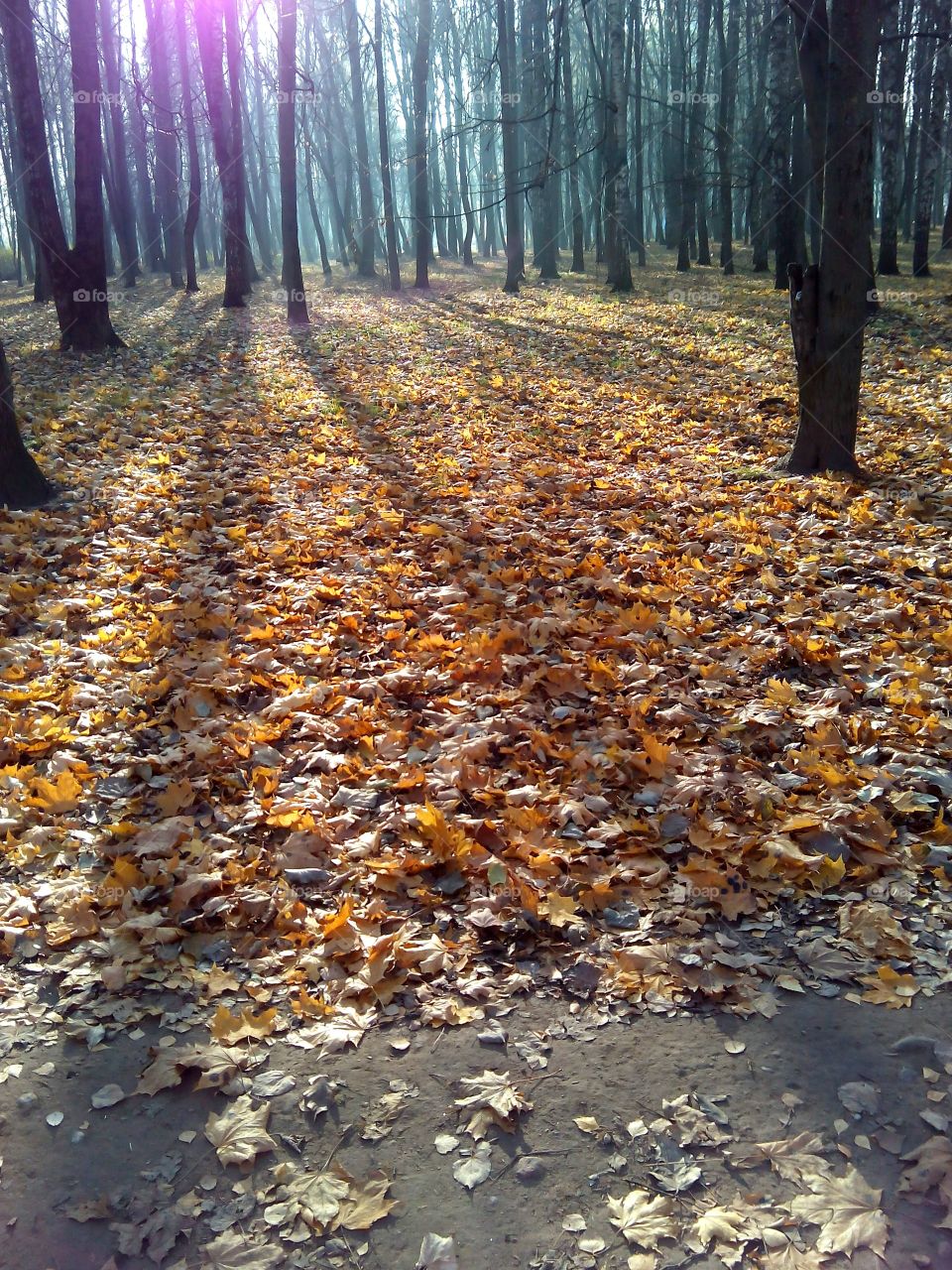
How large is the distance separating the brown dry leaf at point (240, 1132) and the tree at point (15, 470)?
5.85 m

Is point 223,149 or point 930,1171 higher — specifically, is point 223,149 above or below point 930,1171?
above

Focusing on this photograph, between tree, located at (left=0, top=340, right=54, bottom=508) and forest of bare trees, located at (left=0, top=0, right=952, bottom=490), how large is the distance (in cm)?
374

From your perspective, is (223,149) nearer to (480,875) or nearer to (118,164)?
(118,164)

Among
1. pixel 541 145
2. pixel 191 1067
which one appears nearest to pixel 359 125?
pixel 541 145

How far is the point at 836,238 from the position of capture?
6.87 m

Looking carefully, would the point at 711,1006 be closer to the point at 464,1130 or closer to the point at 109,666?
the point at 464,1130

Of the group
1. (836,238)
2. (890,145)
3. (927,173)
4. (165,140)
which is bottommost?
(836,238)

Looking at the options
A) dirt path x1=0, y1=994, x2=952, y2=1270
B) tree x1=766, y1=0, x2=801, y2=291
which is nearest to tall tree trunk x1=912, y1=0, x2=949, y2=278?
tree x1=766, y1=0, x2=801, y2=291

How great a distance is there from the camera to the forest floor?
→ 2.35 meters

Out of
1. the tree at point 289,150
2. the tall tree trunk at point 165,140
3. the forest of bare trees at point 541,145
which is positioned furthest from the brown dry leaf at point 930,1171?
the tall tree trunk at point 165,140

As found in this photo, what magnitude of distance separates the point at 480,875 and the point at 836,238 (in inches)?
222

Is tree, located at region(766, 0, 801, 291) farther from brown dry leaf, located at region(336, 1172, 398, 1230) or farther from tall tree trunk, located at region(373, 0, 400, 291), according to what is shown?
brown dry leaf, located at region(336, 1172, 398, 1230)

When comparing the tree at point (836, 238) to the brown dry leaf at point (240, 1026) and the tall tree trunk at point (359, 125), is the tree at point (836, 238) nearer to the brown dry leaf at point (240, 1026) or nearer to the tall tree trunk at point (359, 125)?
the brown dry leaf at point (240, 1026)

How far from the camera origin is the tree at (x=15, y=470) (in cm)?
712
